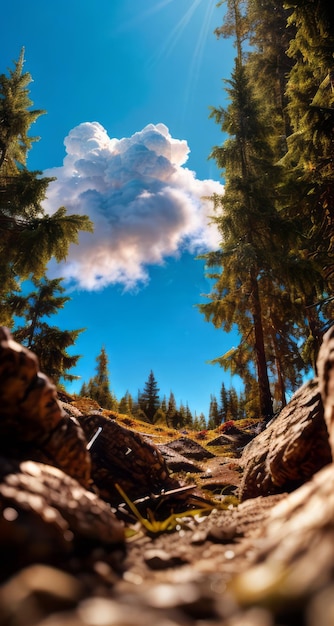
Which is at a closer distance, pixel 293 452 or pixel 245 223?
pixel 293 452

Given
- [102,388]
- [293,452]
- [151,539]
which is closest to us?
[151,539]

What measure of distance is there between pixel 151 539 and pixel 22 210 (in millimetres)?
12270

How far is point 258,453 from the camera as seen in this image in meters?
4.37

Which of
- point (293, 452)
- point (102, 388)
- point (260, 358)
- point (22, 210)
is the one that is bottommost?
point (293, 452)

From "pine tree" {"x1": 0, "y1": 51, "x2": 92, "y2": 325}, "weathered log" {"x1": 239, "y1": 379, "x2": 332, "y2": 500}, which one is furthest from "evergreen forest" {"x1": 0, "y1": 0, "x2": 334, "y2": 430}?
"weathered log" {"x1": 239, "y1": 379, "x2": 332, "y2": 500}

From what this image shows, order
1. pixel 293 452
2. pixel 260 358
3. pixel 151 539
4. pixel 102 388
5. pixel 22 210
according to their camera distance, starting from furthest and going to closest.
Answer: pixel 102 388, pixel 260 358, pixel 22 210, pixel 293 452, pixel 151 539

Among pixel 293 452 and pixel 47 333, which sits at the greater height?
pixel 47 333

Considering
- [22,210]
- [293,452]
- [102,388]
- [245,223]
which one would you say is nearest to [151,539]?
[293,452]

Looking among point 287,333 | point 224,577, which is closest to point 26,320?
point 287,333

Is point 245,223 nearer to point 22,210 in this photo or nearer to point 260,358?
point 260,358

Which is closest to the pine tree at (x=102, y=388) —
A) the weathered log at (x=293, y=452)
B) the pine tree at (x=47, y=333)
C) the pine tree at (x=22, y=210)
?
the pine tree at (x=47, y=333)

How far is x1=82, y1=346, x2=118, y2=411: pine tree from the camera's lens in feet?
166

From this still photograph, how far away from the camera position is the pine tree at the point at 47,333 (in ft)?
48.6

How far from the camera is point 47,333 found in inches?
632
